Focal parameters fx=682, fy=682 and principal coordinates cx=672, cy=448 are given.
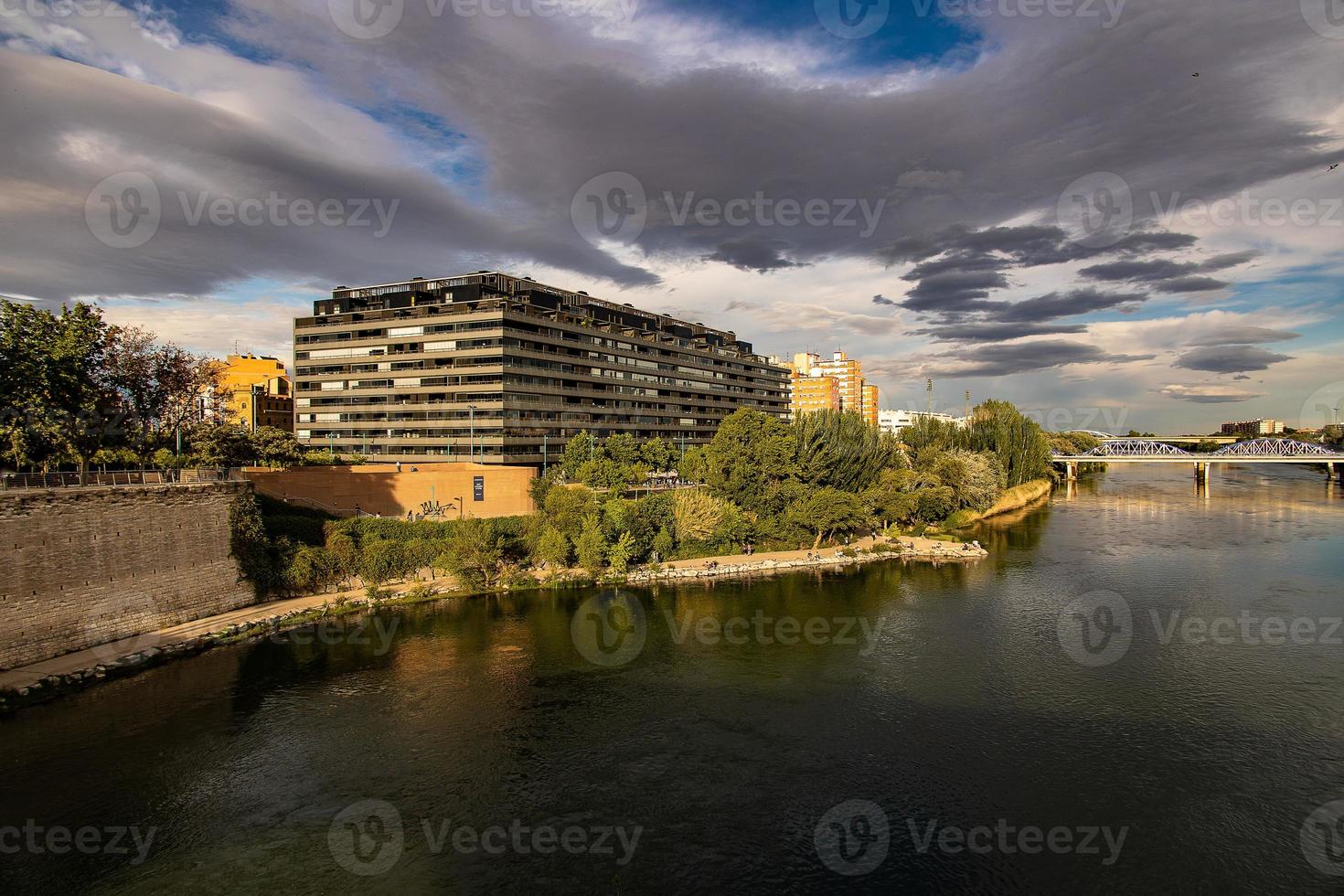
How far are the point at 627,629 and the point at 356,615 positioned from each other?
51.2 feet

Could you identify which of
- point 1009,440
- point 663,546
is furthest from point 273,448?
point 1009,440

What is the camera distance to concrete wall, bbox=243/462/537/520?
4738 centimetres

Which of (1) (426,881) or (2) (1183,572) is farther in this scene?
(2) (1183,572)

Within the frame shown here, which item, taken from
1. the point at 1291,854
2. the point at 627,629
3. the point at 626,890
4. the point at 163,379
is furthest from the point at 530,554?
the point at 1291,854

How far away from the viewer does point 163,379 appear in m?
39.8

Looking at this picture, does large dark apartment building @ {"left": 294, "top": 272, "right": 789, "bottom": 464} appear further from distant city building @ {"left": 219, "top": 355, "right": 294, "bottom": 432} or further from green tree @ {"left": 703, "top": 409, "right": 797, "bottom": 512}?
green tree @ {"left": 703, "top": 409, "right": 797, "bottom": 512}

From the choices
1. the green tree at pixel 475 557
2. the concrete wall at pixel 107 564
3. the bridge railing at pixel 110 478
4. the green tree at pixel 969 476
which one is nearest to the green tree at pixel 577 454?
the green tree at pixel 475 557

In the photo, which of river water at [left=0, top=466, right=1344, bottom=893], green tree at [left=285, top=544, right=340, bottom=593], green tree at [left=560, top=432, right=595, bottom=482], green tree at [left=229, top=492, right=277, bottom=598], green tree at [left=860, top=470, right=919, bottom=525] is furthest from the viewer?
green tree at [left=560, top=432, right=595, bottom=482]

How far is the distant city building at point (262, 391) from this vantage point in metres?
98.0

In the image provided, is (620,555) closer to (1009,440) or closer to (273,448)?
(273,448)

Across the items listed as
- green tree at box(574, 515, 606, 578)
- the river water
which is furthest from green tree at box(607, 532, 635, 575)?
the river water

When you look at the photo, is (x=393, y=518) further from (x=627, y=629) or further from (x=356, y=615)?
(x=627, y=629)

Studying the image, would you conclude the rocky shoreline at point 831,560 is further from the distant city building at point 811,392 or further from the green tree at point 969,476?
the distant city building at point 811,392

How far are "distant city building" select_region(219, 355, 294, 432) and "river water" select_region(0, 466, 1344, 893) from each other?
→ 7504 centimetres
